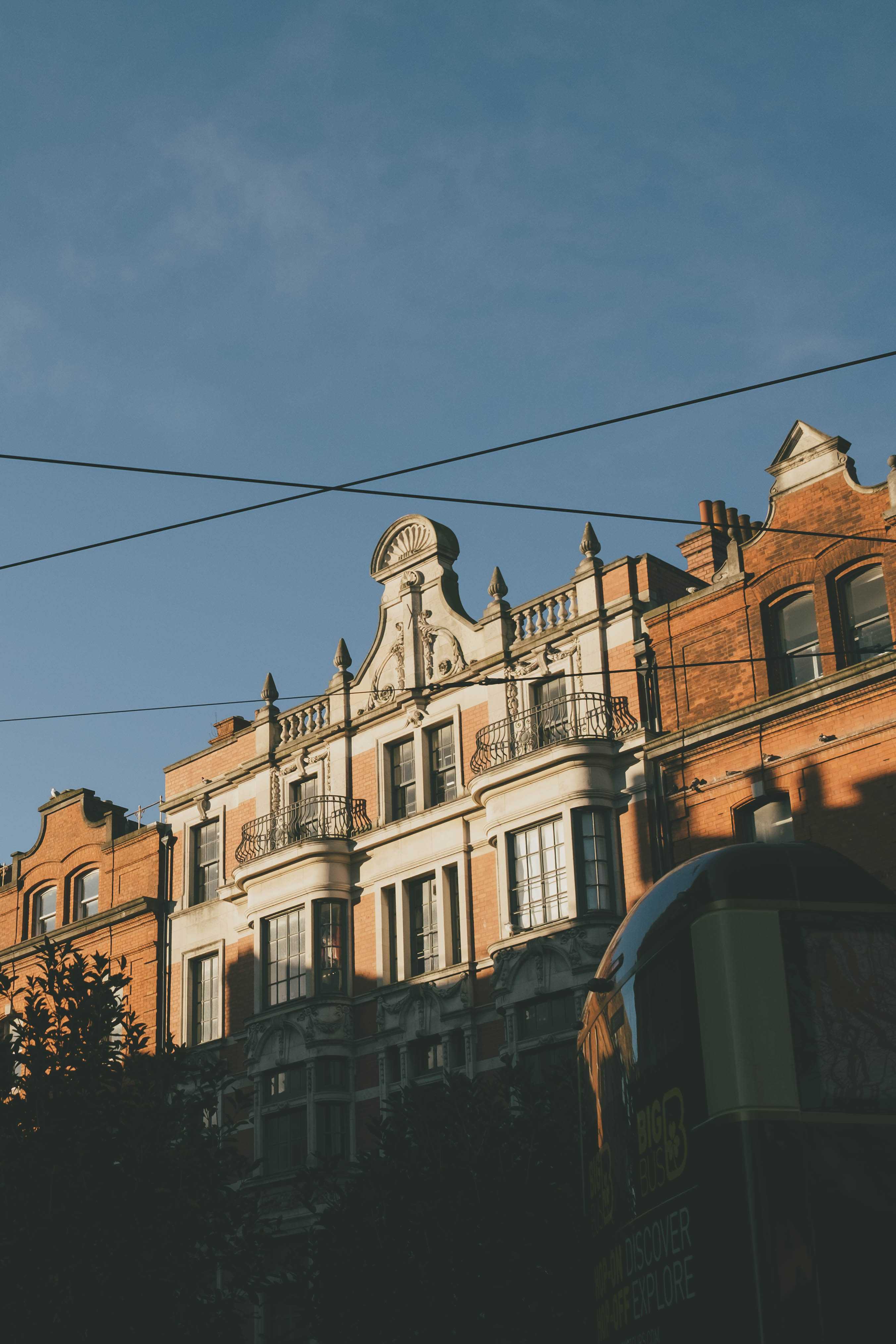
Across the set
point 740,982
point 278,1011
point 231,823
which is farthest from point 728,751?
point 740,982

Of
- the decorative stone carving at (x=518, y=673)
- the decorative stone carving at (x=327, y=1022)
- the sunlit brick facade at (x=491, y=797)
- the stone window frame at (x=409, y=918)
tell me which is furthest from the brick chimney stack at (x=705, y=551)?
the decorative stone carving at (x=327, y=1022)

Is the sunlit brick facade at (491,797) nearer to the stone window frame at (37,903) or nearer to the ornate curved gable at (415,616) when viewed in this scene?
the ornate curved gable at (415,616)

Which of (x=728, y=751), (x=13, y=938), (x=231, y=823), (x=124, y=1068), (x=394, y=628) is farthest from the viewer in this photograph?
(x=13, y=938)

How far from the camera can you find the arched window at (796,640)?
27.2 metres

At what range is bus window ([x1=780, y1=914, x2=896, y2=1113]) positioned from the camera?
9.45 metres

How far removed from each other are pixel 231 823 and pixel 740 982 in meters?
27.9

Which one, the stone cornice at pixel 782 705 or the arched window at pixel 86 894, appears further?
the arched window at pixel 86 894

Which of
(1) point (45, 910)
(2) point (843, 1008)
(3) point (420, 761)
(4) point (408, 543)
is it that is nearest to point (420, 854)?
(3) point (420, 761)

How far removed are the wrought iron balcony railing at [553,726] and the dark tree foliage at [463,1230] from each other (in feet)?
27.7

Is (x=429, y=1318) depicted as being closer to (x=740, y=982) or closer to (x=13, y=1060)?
(x=13, y=1060)

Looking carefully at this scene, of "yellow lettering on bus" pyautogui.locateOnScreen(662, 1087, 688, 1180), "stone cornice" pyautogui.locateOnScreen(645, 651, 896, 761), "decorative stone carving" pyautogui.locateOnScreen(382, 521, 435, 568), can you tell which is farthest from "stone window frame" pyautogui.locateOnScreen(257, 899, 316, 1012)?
"yellow lettering on bus" pyautogui.locateOnScreen(662, 1087, 688, 1180)

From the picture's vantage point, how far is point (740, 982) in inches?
385

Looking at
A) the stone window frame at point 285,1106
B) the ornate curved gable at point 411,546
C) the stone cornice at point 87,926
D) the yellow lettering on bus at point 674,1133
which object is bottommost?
the yellow lettering on bus at point 674,1133

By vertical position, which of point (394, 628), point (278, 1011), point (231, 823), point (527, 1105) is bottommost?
point (527, 1105)
